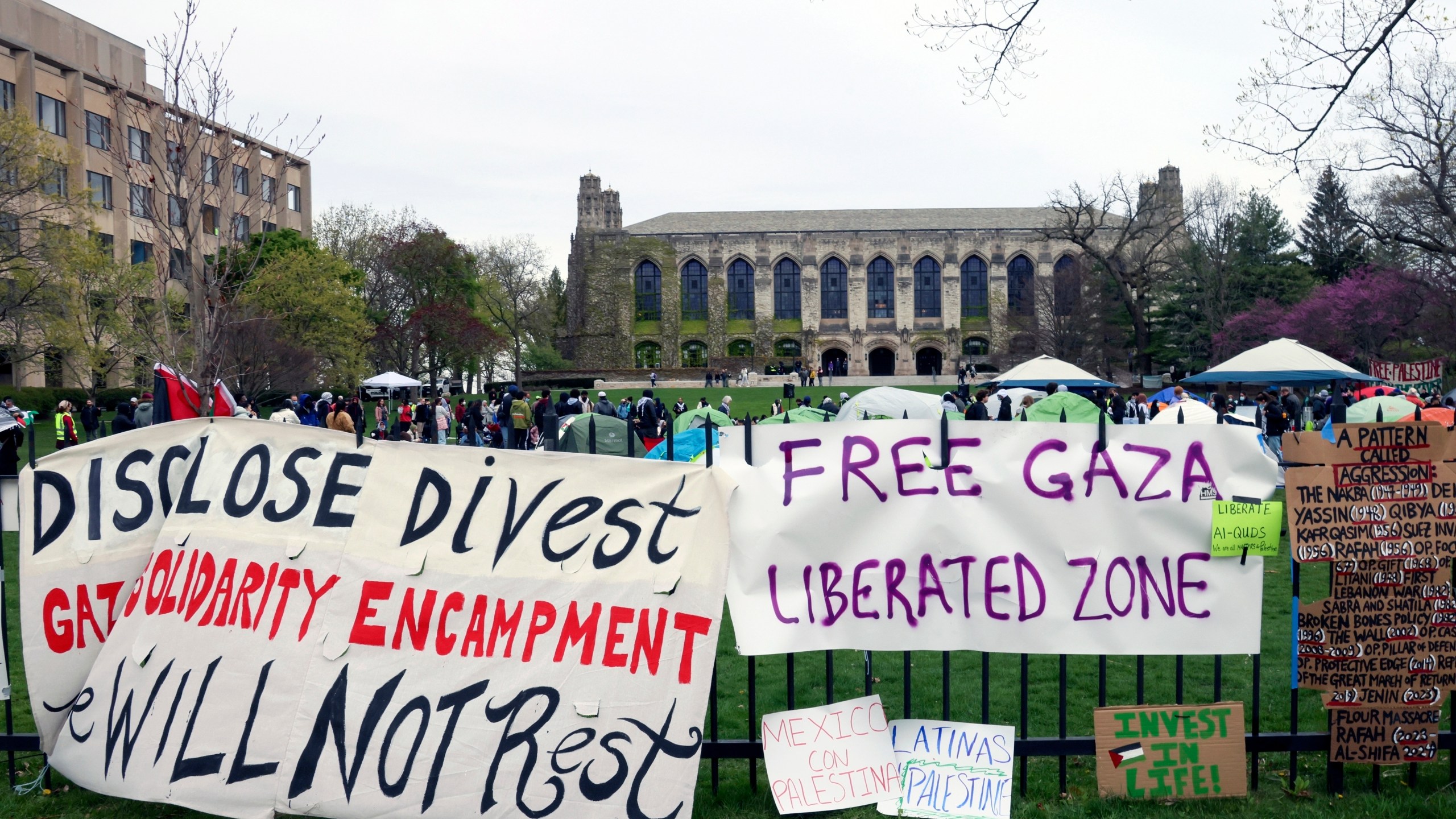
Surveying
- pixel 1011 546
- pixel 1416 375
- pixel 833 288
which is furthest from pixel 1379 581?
pixel 833 288

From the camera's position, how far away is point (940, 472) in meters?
3.60

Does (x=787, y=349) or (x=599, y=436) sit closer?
(x=599, y=436)

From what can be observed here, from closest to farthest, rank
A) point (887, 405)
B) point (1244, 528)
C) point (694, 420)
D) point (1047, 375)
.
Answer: point (1244, 528), point (694, 420), point (887, 405), point (1047, 375)

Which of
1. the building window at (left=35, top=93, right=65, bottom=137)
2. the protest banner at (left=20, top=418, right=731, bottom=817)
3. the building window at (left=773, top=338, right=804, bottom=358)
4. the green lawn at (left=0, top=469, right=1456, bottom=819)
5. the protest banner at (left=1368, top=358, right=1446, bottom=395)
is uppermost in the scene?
the building window at (left=35, top=93, right=65, bottom=137)

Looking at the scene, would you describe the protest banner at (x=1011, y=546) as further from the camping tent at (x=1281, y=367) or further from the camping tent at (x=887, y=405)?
the camping tent at (x=1281, y=367)

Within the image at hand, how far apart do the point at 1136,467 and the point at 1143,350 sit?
158 feet

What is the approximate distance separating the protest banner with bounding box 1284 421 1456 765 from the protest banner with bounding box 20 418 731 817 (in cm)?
218

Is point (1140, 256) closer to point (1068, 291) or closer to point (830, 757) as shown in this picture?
point (1068, 291)

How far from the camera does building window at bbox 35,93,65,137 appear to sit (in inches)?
1521

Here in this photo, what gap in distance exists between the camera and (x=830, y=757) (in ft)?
11.9

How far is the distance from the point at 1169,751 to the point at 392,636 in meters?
2.86

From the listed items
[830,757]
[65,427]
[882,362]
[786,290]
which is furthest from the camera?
[882,362]

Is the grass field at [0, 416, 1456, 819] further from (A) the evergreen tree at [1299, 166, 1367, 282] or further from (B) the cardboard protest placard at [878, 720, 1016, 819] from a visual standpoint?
(A) the evergreen tree at [1299, 166, 1367, 282]

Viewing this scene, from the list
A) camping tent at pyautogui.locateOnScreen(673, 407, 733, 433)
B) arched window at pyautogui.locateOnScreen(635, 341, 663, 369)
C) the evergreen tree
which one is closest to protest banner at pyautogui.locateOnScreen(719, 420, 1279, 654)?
camping tent at pyautogui.locateOnScreen(673, 407, 733, 433)
